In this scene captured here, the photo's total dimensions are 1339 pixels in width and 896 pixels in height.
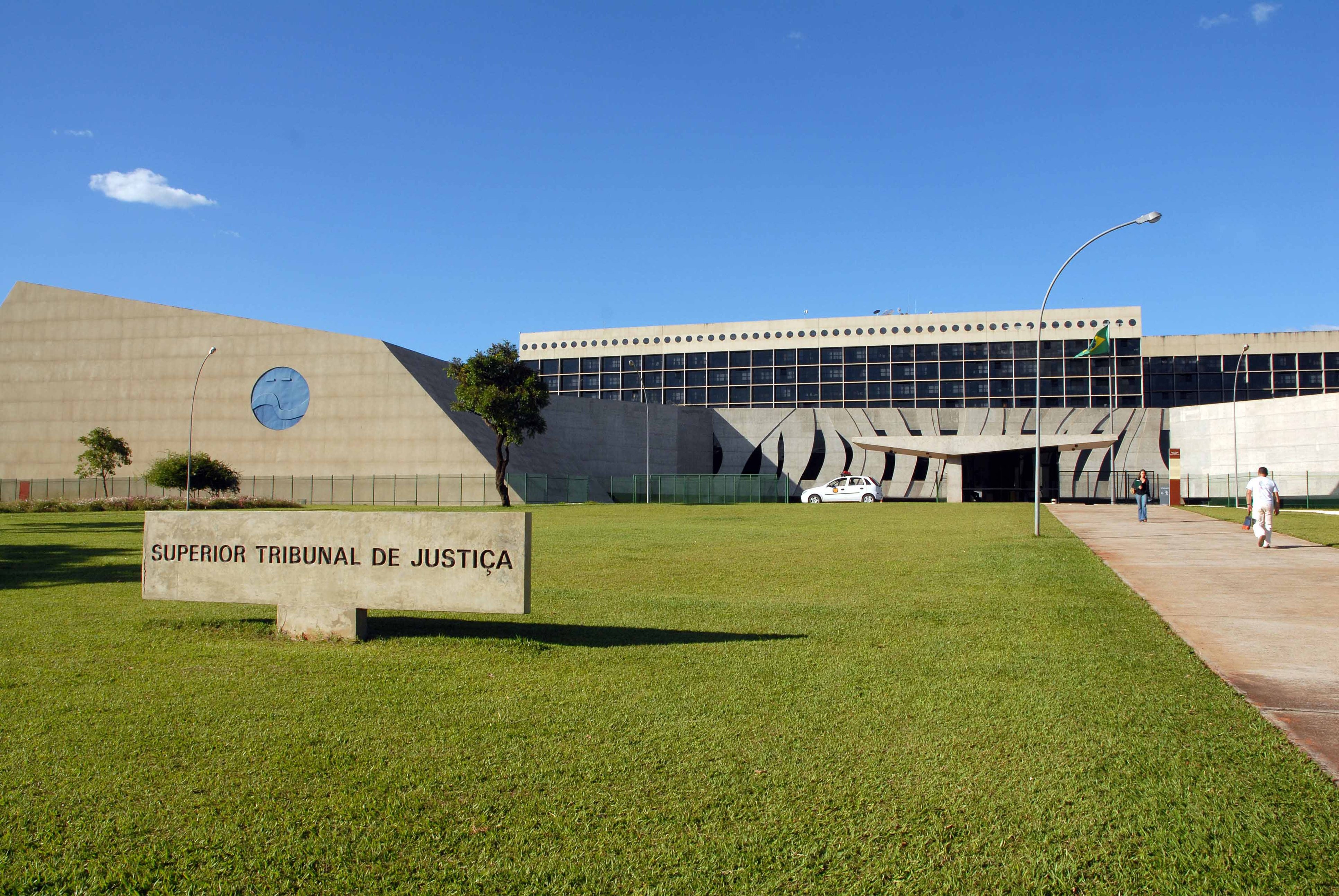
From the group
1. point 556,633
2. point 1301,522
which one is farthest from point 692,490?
point 556,633

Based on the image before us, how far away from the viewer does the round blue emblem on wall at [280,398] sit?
187 ft

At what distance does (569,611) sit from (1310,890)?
275 inches

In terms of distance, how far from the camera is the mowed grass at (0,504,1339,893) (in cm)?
326

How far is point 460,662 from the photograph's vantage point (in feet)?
21.5

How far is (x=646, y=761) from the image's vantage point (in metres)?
4.32

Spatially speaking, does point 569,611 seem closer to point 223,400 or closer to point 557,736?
point 557,736

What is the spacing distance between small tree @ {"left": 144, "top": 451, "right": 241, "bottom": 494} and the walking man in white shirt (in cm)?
4881

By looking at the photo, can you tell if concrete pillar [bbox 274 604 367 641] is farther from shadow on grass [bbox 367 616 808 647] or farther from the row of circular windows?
the row of circular windows

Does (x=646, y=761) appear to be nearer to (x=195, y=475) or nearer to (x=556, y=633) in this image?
(x=556, y=633)

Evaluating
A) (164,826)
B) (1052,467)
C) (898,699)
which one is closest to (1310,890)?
(898,699)

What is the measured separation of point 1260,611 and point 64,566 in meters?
16.9

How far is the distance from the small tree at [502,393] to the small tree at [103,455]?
21.0 m

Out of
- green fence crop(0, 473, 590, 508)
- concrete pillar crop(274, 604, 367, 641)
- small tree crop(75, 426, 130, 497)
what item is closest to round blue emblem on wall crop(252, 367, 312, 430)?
green fence crop(0, 473, 590, 508)

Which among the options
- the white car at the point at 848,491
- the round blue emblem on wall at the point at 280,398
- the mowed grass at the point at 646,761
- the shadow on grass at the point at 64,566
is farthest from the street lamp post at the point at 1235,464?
the round blue emblem on wall at the point at 280,398
